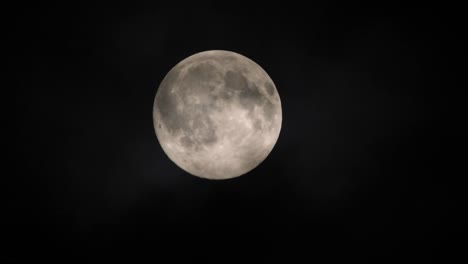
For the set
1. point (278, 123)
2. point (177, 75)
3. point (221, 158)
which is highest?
point (177, 75)

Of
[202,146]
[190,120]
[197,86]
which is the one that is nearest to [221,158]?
[202,146]

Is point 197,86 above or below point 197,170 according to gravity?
above

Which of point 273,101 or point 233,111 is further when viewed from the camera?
point 273,101

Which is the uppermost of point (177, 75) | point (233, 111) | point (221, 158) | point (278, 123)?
point (177, 75)

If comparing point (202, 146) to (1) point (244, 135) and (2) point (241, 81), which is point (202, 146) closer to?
(1) point (244, 135)

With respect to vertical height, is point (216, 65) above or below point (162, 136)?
above

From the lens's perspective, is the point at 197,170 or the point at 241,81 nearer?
the point at 241,81

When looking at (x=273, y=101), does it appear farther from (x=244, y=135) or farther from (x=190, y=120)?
(x=190, y=120)
